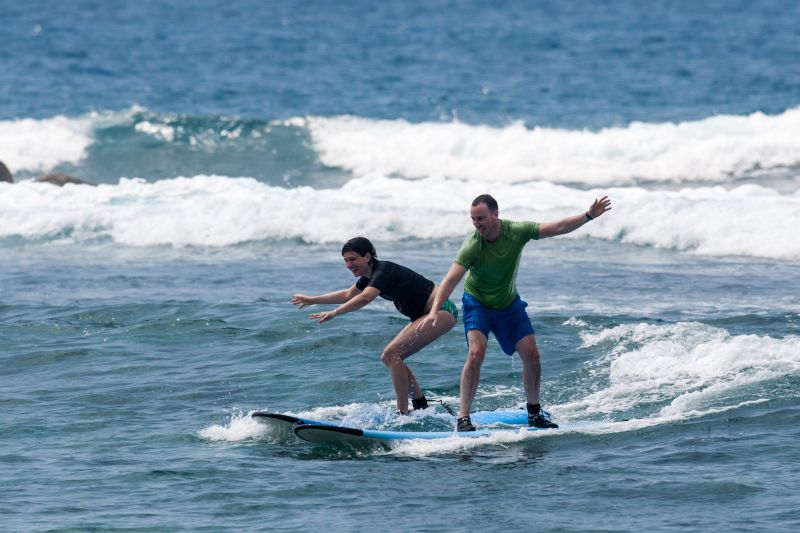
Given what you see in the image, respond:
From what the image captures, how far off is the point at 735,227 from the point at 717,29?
116ft

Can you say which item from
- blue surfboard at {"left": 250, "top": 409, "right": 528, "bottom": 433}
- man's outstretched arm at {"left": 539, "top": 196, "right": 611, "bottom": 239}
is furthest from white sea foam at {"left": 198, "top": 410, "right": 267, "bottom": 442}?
man's outstretched arm at {"left": 539, "top": 196, "right": 611, "bottom": 239}

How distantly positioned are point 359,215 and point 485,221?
13335 millimetres

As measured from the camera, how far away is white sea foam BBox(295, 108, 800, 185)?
3178 cm

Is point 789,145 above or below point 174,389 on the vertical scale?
above

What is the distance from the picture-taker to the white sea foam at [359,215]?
22.0 meters

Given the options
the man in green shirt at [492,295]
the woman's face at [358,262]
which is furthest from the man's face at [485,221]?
the woman's face at [358,262]

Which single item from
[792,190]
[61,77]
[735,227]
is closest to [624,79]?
[792,190]

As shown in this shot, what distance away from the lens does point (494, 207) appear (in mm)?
10875

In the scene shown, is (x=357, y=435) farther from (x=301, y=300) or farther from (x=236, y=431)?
(x=301, y=300)

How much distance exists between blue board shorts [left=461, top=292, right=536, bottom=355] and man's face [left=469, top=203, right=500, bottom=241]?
2.15ft

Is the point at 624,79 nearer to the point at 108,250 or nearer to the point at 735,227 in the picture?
the point at 735,227

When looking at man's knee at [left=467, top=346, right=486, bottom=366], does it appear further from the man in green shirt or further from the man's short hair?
the man's short hair

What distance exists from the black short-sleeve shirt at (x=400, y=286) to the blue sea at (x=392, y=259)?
3.31 feet

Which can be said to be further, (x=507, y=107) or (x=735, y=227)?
(x=507, y=107)
